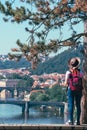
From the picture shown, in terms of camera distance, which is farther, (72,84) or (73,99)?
(73,99)

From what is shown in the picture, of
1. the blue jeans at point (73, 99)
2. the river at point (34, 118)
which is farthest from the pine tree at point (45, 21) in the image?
the river at point (34, 118)

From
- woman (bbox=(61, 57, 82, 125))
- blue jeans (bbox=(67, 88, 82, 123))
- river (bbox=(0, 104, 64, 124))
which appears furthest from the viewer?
river (bbox=(0, 104, 64, 124))

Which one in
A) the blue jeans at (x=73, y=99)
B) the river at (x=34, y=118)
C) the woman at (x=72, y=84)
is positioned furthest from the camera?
the river at (x=34, y=118)

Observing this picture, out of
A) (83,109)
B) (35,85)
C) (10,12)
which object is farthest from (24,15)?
(35,85)

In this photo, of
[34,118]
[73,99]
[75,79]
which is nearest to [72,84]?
[75,79]

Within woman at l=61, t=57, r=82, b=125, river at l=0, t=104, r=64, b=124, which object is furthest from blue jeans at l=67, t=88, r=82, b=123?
river at l=0, t=104, r=64, b=124

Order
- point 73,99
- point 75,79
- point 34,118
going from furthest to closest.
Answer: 1. point 34,118
2. point 73,99
3. point 75,79

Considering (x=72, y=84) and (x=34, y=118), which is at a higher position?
(x=72, y=84)

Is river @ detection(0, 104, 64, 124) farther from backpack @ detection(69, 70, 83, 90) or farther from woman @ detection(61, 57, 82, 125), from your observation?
backpack @ detection(69, 70, 83, 90)

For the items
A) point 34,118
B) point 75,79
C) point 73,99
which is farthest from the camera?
point 34,118

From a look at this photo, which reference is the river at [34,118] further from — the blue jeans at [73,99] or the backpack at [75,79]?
the backpack at [75,79]

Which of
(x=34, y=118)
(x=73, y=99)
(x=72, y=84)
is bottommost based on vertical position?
(x=34, y=118)

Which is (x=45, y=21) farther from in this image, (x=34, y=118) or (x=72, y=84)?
(x=34, y=118)

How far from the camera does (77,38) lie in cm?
903
